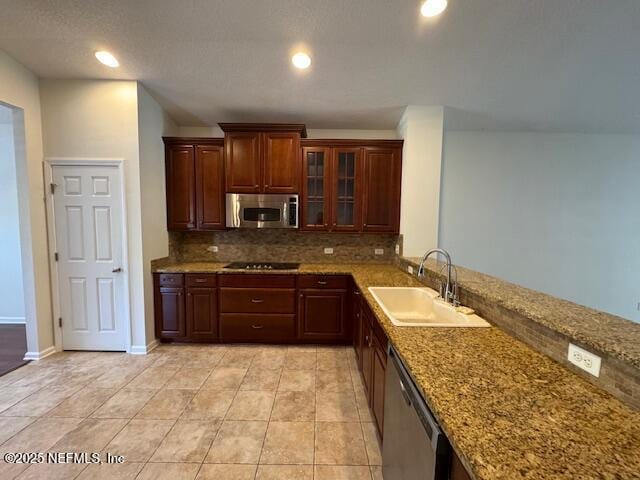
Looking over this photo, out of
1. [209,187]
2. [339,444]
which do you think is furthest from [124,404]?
[209,187]

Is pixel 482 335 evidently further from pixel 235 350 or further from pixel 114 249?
pixel 114 249

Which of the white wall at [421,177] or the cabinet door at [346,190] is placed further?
the cabinet door at [346,190]

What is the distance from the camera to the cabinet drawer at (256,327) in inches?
123

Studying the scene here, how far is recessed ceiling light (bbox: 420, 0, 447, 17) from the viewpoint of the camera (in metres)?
1.79

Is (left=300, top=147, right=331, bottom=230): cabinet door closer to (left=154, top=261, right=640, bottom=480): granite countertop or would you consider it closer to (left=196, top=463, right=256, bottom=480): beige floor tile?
(left=154, top=261, right=640, bottom=480): granite countertop

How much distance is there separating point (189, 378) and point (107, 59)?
3.07m

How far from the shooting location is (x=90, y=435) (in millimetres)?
1803

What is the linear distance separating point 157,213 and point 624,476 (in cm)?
376

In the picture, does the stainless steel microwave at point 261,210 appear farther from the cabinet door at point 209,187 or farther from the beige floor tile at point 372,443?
the beige floor tile at point 372,443

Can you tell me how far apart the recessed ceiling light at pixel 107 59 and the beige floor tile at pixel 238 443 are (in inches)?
129

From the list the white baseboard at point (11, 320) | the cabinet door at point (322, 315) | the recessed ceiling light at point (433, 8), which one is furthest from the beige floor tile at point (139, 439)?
the recessed ceiling light at point (433, 8)

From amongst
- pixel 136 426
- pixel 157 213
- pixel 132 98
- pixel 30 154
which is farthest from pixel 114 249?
pixel 136 426

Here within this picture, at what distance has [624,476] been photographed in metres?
0.60

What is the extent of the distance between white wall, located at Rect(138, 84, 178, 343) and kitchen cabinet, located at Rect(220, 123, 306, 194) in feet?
2.59
